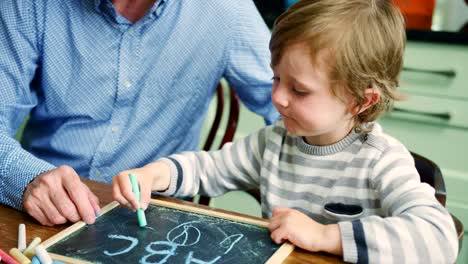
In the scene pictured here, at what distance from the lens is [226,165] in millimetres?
1091

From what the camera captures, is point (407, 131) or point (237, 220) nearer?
point (237, 220)

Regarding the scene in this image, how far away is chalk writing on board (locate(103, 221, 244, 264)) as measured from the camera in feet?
2.49

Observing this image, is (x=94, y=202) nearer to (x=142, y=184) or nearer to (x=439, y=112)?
(x=142, y=184)

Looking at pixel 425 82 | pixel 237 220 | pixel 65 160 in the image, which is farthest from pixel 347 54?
pixel 425 82

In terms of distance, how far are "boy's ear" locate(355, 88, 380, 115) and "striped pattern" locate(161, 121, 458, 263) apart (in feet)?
0.12

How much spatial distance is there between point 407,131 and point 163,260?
1.48m

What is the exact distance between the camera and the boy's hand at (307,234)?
771 mm

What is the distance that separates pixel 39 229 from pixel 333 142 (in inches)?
18.8

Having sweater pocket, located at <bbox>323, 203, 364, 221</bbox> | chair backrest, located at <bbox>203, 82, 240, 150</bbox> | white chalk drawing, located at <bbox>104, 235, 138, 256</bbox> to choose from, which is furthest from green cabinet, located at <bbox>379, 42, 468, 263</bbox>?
white chalk drawing, located at <bbox>104, 235, 138, 256</bbox>

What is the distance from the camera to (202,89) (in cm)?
136

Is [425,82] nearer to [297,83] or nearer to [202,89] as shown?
[202,89]

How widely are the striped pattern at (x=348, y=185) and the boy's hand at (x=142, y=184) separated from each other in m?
0.03

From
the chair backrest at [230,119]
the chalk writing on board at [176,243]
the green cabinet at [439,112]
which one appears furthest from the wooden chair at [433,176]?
the green cabinet at [439,112]

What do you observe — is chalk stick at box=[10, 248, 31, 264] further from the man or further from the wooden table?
the man
